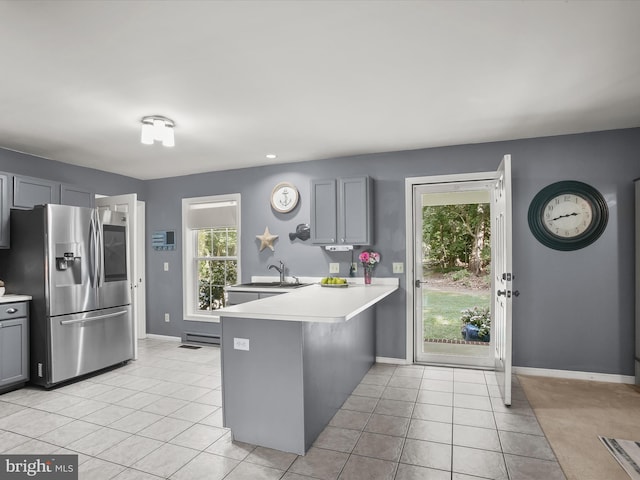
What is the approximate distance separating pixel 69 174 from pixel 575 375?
605cm

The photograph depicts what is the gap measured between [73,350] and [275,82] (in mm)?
3248

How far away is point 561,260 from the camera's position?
3773 millimetres

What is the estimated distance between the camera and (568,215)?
3.73 m

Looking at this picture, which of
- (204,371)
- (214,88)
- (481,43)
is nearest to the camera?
(481,43)

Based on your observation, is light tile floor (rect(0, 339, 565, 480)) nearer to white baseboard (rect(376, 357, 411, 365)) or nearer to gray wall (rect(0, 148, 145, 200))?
white baseboard (rect(376, 357, 411, 365))

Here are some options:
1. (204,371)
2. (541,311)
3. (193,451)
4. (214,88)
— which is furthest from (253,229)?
(541,311)

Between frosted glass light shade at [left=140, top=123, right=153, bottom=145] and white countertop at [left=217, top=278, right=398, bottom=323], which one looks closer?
white countertop at [left=217, top=278, right=398, bottom=323]

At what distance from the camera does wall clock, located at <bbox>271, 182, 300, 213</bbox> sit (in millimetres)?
4820

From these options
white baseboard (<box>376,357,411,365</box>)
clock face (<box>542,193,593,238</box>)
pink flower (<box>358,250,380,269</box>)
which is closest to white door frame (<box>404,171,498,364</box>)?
white baseboard (<box>376,357,411,365</box>)

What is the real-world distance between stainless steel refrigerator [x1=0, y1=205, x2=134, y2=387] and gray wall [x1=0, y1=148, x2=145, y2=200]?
0.71 m

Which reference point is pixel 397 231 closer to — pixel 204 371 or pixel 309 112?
pixel 309 112

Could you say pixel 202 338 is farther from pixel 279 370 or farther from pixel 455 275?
pixel 455 275

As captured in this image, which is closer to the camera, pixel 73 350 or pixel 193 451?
pixel 193 451

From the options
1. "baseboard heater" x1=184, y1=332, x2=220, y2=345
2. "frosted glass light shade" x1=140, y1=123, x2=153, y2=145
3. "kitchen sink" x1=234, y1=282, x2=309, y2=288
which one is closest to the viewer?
"frosted glass light shade" x1=140, y1=123, x2=153, y2=145
